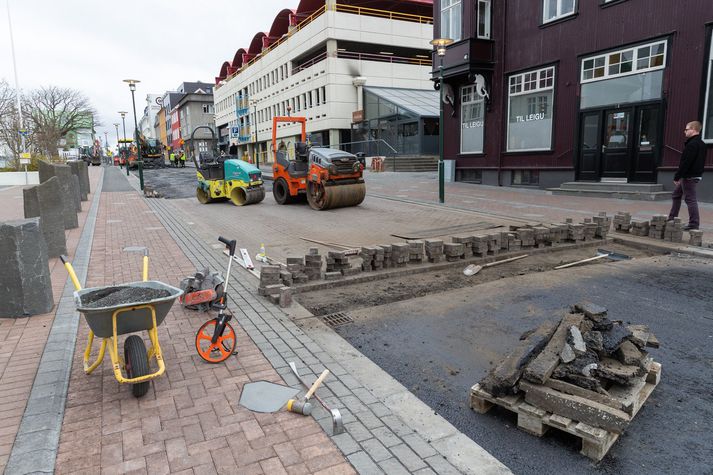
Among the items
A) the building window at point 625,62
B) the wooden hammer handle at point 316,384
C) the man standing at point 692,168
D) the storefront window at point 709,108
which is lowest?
the wooden hammer handle at point 316,384

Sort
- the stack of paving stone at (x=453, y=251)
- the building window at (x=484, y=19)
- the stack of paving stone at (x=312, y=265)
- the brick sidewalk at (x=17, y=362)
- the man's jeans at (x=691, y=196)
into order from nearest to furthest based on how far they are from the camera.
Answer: the brick sidewalk at (x=17, y=362) → the stack of paving stone at (x=312, y=265) → the stack of paving stone at (x=453, y=251) → the man's jeans at (x=691, y=196) → the building window at (x=484, y=19)

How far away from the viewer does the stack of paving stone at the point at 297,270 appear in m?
6.46

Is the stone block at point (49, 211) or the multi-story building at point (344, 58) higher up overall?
the multi-story building at point (344, 58)

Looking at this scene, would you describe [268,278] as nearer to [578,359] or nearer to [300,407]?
[300,407]

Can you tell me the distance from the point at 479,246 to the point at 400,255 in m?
1.47

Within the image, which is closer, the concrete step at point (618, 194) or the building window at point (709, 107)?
the building window at point (709, 107)

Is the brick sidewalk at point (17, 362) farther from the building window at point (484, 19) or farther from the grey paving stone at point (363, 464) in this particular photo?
the building window at point (484, 19)

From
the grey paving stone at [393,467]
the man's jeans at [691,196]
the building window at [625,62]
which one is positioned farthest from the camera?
the building window at [625,62]

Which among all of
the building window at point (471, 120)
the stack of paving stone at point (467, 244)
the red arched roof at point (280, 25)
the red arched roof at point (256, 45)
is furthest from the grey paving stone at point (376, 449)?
the red arched roof at point (256, 45)

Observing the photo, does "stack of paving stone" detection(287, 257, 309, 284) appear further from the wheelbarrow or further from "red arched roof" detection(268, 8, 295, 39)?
"red arched roof" detection(268, 8, 295, 39)

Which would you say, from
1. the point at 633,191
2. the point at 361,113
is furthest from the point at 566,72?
the point at 361,113

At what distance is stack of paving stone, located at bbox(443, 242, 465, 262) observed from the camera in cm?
758

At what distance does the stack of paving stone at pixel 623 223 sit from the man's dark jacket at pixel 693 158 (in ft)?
4.11

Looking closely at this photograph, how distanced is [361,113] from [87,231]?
30.4 m
